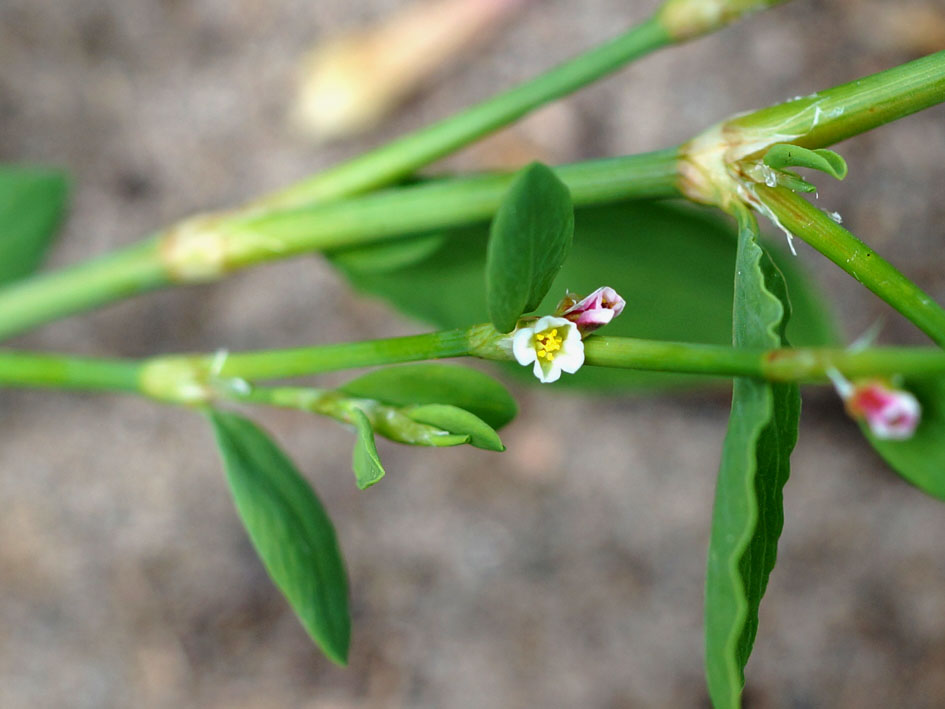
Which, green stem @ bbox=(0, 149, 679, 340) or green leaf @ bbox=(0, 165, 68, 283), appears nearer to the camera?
green stem @ bbox=(0, 149, 679, 340)

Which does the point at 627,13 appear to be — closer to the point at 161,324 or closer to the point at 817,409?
the point at 817,409

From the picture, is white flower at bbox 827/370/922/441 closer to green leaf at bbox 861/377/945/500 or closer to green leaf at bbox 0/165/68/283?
green leaf at bbox 861/377/945/500

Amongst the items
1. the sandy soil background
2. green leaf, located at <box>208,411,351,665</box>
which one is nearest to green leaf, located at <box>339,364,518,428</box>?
green leaf, located at <box>208,411,351,665</box>

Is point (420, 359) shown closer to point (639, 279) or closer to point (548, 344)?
point (548, 344)

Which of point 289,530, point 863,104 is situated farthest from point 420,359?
point 863,104

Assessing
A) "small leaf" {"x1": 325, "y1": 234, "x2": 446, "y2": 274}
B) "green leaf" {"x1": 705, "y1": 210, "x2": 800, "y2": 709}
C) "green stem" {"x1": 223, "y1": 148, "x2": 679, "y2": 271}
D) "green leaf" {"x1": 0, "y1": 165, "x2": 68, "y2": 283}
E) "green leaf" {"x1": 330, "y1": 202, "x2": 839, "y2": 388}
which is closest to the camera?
"green leaf" {"x1": 705, "y1": 210, "x2": 800, "y2": 709}

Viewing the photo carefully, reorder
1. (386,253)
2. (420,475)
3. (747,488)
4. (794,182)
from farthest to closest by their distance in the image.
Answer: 1. (420,475)
2. (386,253)
3. (794,182)
4. (747,488)

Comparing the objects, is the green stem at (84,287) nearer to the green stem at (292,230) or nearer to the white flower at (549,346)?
the green stem at (292,230)
